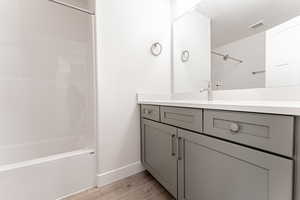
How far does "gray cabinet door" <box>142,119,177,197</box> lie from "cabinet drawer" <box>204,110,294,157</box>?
39 centimetres

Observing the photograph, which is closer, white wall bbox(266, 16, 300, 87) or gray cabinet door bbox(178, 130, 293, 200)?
gray cabinet door bbox(178, 130, 293, 200)

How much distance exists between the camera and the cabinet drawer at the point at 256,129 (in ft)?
1.77

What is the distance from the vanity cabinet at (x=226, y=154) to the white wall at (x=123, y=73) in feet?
1.63

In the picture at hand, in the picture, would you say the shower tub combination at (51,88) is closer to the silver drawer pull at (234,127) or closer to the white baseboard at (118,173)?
the white baseboard at (118,173)

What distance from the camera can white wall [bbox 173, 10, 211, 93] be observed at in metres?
1.59

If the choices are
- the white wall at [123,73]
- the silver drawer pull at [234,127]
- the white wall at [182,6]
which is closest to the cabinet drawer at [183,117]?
the silver drawer pull at [234,127]

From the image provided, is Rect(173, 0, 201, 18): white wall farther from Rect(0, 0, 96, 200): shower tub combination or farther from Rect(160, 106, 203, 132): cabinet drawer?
Rect(160, 106, 203, 132): cabinet drawer

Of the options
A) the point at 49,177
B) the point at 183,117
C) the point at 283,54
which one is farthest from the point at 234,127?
the point at 49,177

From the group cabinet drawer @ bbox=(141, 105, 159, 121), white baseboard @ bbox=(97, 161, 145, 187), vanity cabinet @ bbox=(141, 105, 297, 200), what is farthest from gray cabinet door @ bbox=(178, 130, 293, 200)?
white baseboard @ bbox=(97, 161, 145, 187)

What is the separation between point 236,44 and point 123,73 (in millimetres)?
1034

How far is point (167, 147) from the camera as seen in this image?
1243 millimetres

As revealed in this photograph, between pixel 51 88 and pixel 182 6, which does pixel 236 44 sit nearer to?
pixel 182 6

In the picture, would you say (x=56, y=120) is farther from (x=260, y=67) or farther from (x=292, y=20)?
(x=292, y=20)

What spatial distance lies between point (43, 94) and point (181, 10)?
5.99ft
